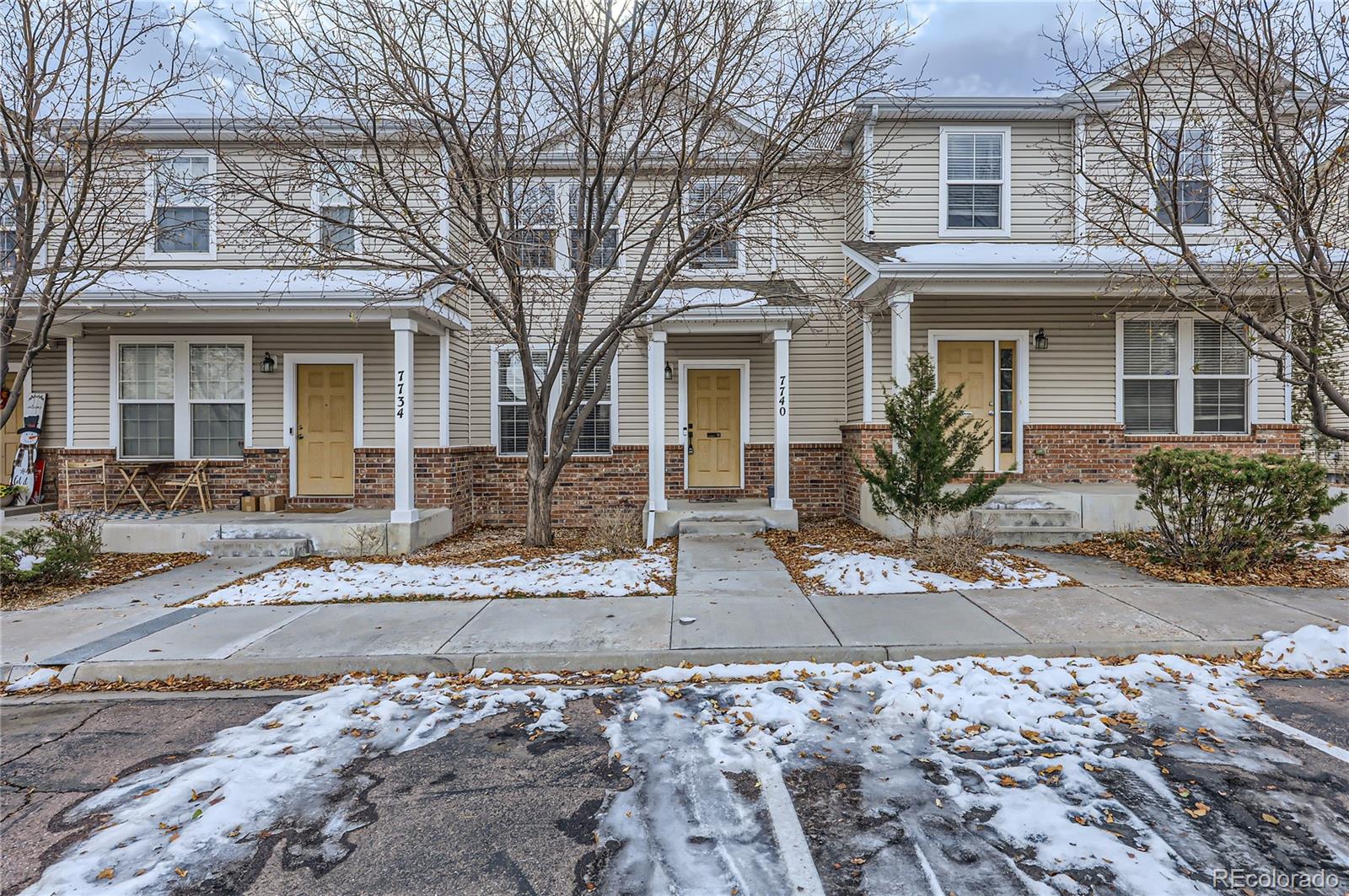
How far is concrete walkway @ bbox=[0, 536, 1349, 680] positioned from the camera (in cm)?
451

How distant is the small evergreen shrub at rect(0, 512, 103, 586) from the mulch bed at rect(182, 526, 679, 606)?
5.40 feet

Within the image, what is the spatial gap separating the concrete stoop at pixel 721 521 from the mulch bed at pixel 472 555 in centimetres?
24

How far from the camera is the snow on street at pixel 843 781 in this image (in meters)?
2.38

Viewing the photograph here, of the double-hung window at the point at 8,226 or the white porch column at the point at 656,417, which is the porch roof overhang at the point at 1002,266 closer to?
the white porch column at the point at 656,417

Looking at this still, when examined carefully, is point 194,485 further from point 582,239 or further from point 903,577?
point 903,577

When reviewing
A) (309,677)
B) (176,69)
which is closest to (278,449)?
(176,69)

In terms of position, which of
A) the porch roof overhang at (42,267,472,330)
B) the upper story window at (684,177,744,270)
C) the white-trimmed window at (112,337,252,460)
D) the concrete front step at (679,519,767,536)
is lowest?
the concrete front step at (679,519,767,536)

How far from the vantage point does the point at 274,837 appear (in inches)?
102

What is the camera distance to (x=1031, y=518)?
8.41m

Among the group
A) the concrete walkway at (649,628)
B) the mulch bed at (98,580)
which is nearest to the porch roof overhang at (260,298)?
the mulch bed at (98,580)

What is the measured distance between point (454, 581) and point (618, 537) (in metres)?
2.05

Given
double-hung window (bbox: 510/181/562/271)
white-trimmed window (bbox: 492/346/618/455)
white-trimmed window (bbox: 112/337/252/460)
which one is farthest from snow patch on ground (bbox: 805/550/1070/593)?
white-trimmed window (bbox: 112/337/252/460)

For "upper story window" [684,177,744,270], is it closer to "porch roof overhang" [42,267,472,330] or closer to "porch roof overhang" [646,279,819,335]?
"porch roof overhang" [646,279,819,335]

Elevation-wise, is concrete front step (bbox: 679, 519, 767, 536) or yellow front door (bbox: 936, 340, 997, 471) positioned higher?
yellow front door (bbox: 936, 340, 997, 471)
